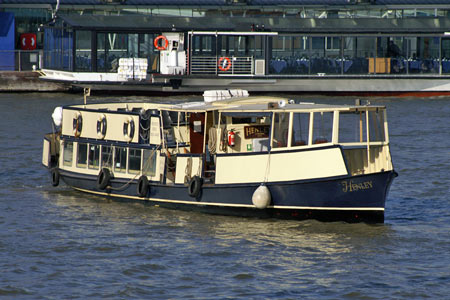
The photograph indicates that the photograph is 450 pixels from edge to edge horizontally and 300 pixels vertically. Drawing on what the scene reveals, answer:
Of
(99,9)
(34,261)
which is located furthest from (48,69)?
(34,261)

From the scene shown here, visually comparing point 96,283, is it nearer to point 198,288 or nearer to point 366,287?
point 198,288

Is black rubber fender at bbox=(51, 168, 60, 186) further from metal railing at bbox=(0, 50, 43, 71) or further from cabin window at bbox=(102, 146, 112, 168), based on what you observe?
→ metal railing at bbox=(0, 50, 43, 71)

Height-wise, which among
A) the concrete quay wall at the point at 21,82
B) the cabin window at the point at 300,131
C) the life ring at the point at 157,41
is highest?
the life ring at the point at 157,41

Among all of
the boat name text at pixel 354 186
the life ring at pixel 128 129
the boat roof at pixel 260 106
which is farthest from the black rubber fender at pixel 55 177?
the boat name text at pixel 354 186

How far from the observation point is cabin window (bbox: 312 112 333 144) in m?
21.6

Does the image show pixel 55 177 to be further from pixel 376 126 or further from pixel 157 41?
pixel 157 41

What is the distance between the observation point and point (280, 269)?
59.5ft

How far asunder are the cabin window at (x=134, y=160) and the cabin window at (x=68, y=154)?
2.61 metres

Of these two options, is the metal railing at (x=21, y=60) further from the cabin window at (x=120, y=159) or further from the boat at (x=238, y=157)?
the cabin window at (x=120, y=159)

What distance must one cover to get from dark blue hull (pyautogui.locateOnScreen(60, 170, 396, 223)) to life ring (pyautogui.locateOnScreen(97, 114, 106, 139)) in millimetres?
3352

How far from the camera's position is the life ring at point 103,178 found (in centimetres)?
2461

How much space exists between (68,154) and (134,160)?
9.68 ft

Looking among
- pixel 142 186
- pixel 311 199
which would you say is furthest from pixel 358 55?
pixel 311 199

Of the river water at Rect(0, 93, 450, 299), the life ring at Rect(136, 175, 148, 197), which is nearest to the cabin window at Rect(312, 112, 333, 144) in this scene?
the river water at Rect(0, 93, 450, 299)
